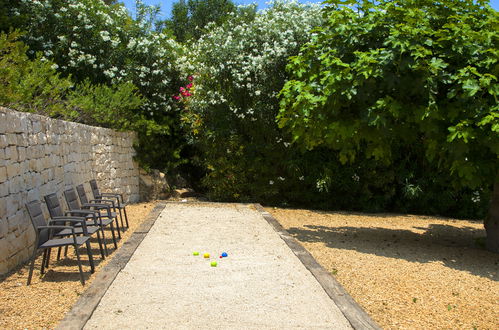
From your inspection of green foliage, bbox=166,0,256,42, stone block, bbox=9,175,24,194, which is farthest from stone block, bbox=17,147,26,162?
green foliage, bbox=166,0,256,42

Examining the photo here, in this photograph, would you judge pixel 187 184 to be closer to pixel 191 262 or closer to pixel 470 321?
pixel 191 262

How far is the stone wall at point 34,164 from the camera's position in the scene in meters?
5.86

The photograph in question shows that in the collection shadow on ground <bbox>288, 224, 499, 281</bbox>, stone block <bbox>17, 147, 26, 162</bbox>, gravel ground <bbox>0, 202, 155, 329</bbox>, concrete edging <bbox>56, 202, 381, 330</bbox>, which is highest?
stone block <bbox>17, 147, 26, 162</bbox>

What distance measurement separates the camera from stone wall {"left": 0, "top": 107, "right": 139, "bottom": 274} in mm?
5859

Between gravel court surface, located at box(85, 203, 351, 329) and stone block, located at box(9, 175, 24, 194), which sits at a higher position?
stone block, located at box(9, 175, 24, 194)

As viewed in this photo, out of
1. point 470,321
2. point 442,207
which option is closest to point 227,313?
point 470,321

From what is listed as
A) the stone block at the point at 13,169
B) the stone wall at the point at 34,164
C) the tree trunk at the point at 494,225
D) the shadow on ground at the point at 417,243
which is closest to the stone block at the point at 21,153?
the stone wall at the point at 34,164

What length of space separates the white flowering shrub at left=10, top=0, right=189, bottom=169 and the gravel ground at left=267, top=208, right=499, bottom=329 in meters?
4.29

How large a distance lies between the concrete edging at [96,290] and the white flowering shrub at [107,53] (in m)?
6.58

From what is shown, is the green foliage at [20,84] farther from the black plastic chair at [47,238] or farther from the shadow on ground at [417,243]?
the shadow on ground at [417,243]

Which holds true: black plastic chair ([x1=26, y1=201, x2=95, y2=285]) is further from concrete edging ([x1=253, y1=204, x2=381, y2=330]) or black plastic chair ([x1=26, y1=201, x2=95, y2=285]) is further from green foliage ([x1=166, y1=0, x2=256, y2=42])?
green foliage ([x1=166, y1=0, x2=256, y2=42])

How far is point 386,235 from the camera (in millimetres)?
9609

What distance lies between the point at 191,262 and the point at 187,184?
29.3ft

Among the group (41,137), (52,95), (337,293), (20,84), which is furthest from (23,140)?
(337,293)
